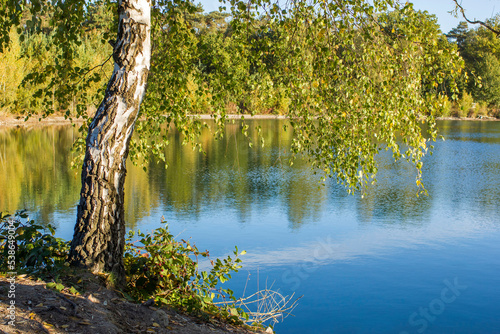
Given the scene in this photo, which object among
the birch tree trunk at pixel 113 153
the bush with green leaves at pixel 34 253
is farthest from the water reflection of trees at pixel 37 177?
the birch tree trunk at pixel 113 153

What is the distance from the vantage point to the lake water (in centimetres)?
723

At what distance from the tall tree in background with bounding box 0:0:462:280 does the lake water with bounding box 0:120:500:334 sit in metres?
0.87

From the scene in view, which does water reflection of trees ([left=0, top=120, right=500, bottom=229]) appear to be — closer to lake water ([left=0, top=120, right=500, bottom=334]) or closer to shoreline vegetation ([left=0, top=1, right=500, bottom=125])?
lake water ([left=0, top=120, right=500, bottom=334])

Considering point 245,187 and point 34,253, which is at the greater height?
point 34,253

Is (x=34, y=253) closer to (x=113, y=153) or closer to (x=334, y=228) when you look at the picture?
(x=113, y=153)

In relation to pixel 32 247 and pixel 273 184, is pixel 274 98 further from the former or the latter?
pixel 273 184

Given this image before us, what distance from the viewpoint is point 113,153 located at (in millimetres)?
4262

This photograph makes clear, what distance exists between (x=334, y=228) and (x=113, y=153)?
7695 mm

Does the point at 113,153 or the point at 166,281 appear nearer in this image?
the point at 113,153

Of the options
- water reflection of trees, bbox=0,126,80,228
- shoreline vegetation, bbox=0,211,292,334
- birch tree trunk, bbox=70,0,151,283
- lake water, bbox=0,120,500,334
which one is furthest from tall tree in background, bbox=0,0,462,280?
water reflection of trees, bbox=0,126,80,228

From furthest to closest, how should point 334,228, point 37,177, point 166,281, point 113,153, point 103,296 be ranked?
point 37,177 < point 334,228 < point 166,281 < point 113,153 < point 103,296

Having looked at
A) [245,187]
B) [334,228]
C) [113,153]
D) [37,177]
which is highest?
[113,153]

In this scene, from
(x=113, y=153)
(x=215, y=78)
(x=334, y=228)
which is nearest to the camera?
(x=113, y=153)

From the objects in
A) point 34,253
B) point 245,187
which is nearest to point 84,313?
point 34,253
